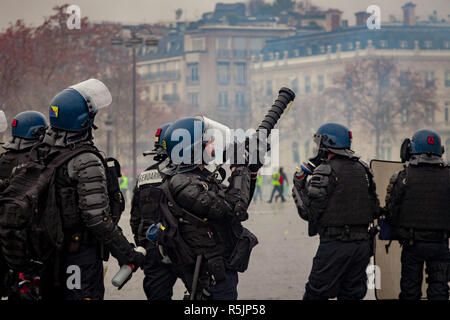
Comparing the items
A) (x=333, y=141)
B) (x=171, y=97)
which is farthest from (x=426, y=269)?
(x=171, y=97)

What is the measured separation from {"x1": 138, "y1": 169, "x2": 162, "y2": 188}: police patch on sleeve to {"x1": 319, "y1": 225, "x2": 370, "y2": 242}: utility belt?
152cm

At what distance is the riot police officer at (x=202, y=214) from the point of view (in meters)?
6.61

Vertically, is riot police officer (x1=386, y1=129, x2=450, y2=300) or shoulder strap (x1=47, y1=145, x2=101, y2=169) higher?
shoulder strap (x1=47, y1=145, x2=101, y2=169)

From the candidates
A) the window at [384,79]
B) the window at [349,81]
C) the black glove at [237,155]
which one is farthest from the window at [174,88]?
the black glove at [237,155]

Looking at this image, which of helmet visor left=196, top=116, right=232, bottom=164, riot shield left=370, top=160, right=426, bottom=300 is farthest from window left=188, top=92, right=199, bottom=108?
helmet visor left=196, top=116, right=232, bottom=164

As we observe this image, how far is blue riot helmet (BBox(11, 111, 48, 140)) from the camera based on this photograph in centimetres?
789

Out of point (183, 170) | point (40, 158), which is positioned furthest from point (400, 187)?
point (40, 158)

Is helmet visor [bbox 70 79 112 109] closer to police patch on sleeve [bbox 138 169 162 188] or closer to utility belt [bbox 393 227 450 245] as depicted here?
police patch on sleeve [bbox 138 169 162 188]

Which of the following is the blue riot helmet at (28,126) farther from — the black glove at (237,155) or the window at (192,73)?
the window at (192,73)

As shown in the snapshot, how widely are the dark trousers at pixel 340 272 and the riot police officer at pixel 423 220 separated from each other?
1.70 ft

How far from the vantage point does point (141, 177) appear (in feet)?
26.7

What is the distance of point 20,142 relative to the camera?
7.83 m

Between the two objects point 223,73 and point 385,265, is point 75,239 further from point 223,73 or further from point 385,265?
point 223,73

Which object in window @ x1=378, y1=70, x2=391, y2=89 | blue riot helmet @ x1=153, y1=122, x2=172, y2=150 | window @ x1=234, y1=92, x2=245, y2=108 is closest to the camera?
blue riot helmet @ x1=153, y1=122, x2=172, y2=150
